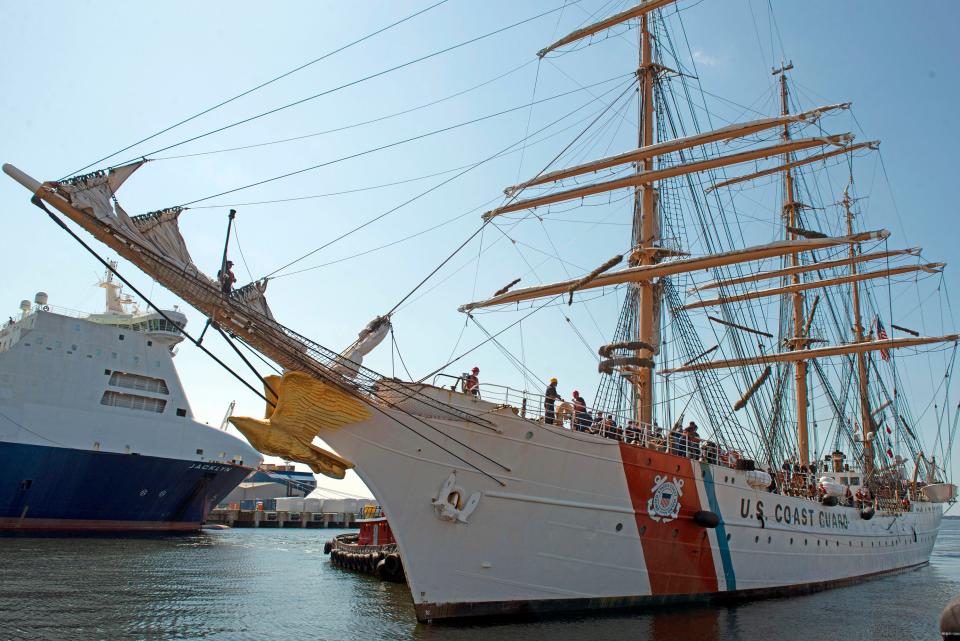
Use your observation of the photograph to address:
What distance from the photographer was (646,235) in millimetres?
21031

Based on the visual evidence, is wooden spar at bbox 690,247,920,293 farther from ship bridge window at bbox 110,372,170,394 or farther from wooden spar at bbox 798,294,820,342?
ship bridge window at bbox 110,372,170,394

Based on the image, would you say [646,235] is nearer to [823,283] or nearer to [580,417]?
[580,417]

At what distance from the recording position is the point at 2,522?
97.5ft

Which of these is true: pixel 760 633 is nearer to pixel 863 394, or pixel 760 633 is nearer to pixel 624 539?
pixel 624 539

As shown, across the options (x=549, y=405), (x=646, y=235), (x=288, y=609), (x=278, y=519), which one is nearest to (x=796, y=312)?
(x=646, y=235)

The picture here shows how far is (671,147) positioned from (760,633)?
40.8ft

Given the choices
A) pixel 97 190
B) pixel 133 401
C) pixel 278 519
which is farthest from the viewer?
pixel 278 519

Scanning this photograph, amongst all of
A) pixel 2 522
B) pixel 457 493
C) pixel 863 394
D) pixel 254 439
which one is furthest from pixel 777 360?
pixel 2 522

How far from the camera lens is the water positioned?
40.3 ft

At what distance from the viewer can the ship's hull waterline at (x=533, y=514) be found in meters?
12.3

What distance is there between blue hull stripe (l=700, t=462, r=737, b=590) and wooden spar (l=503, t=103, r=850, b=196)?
28.7ft

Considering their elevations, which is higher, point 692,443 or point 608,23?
point 608,23

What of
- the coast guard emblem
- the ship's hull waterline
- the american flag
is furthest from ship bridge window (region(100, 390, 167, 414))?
the american flag

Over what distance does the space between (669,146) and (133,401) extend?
3053 cm
